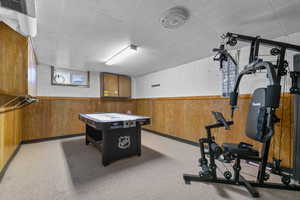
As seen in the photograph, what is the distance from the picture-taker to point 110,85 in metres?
4.98

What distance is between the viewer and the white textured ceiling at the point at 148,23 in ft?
4.80

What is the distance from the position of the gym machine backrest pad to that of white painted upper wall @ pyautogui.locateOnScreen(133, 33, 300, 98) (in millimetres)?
967

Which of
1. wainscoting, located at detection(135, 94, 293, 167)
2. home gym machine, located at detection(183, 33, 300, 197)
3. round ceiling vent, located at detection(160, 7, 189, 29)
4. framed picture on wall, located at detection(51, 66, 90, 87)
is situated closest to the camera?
home gym machine, located at detection(183, 33, 300, 197)

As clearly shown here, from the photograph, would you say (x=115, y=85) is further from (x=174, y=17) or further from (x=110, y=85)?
(x=174, y=17)

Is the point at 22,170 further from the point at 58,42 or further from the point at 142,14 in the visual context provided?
the point at 142,14

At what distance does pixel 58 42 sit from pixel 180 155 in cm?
335

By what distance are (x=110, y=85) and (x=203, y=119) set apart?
11.9 feet

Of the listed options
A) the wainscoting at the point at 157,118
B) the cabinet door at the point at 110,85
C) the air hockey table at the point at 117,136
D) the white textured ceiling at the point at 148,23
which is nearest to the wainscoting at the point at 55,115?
the wainscoting at the point at 157,118

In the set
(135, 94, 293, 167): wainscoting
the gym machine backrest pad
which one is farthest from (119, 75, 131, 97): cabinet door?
the gym machine backrest pad

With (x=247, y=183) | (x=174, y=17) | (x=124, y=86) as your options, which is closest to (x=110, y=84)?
(x=124, y=86)

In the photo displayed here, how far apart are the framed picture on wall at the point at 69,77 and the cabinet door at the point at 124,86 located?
4.13 ft

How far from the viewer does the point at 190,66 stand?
356 centimetres

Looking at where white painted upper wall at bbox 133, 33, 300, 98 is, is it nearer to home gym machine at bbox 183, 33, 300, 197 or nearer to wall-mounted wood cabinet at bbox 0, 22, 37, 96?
home gym machine at bbox 183, 33, 300, 197

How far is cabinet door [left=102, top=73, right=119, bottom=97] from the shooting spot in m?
4.86
